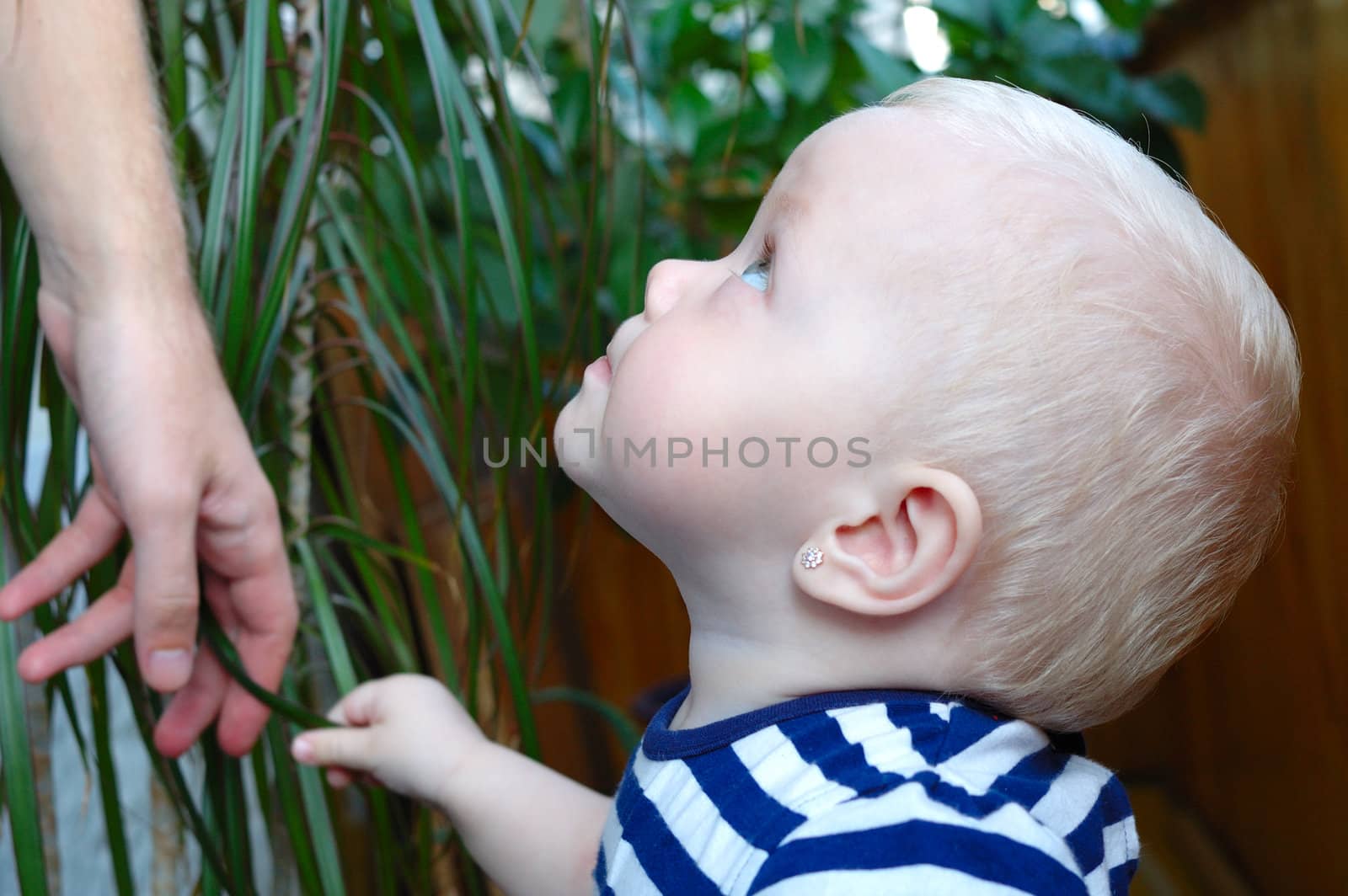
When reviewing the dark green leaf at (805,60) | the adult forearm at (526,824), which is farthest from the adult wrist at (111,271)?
the dark green leaf at (805,60)

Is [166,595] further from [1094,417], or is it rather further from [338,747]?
[1094,417]

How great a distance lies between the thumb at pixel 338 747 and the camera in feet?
2.40

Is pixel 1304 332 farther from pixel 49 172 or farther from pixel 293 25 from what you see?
pixel 49 172

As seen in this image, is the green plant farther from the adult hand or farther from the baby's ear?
the baby's ear

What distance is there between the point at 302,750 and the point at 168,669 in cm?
12

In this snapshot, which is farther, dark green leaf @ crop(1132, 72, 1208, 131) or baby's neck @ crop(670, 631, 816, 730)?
dark green leaf @ crop(1132, 72, 1208, 131)

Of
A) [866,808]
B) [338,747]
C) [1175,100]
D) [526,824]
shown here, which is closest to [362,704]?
[338,747]

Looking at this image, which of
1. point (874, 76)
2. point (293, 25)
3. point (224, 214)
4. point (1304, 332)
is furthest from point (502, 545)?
point (1304, 332)

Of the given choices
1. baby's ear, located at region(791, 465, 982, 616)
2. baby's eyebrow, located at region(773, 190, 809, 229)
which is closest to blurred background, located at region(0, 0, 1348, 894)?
baby's eyebrow, located at region(773, 190, 809, 229)

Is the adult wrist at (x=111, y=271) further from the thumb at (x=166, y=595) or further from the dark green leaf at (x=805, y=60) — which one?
the dark green leaf at (x=805, y=60)

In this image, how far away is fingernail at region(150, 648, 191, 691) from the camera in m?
0.64

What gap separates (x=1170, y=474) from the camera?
0.57 meters

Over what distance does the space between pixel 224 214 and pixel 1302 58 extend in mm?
1381

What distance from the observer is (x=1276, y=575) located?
67.7 inches
